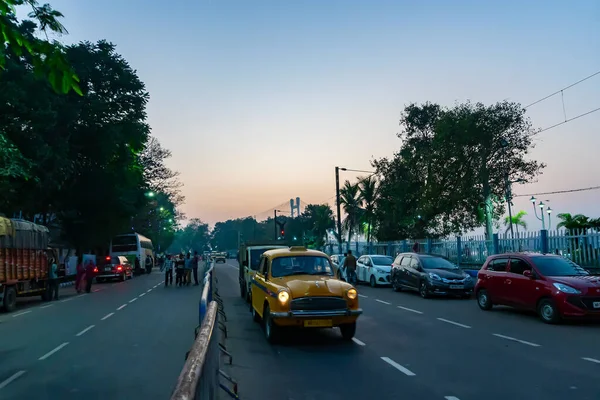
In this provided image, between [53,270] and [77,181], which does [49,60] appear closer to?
[53,270]

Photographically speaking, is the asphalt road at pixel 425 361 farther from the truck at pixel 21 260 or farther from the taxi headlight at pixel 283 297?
the truck at pixel 21 260

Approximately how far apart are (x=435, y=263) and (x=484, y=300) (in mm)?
5032

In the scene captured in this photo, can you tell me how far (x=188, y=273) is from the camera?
97.6 ft

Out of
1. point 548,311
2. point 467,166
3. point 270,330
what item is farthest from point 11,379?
point 467,166

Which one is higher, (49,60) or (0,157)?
(0,157)

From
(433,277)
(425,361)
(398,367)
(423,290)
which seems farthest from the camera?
(423,290)

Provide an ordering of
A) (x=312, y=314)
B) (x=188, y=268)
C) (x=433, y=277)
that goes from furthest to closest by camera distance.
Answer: (x=188, y=268) < (x=433, y=277) < (x=312, y=314)

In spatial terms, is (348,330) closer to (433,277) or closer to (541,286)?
(541,286)

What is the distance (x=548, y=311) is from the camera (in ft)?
43.4

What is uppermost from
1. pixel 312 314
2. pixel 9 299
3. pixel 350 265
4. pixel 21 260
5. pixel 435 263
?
pixel 21 260

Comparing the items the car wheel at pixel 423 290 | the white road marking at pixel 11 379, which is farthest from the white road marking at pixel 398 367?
the car wheel at pixel 423 290

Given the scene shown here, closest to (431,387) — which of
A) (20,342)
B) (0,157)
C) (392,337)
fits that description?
(392,337)

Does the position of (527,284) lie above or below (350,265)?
below

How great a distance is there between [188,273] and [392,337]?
20259mm
